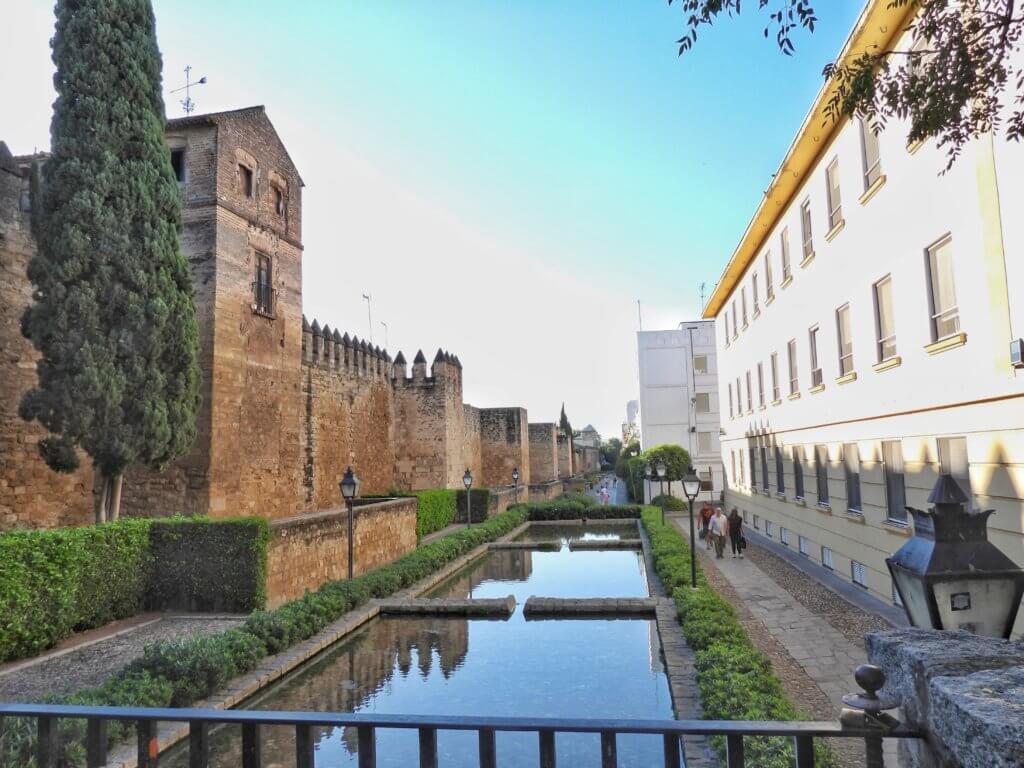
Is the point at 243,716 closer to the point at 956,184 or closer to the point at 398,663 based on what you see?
the point at 398,663

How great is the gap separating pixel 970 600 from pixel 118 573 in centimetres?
1084

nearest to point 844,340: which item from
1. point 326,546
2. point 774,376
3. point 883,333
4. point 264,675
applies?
point 883,333

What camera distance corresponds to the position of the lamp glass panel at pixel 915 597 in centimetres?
260

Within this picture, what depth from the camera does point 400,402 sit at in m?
28.0

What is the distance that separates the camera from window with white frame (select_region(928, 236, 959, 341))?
8172 mm

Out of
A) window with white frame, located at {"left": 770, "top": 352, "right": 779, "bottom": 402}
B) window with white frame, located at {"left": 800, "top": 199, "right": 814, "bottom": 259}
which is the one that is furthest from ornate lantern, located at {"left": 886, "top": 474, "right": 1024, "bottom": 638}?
window with white frame, located at {"left": 770, "top": 352, "right": 779, "bottom": 402}

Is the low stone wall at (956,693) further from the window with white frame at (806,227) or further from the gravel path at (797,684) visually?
the window with white frame at (806,227)

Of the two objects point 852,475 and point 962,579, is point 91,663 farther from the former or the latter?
point 852,475

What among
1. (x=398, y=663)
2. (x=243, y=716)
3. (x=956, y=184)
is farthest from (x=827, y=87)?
(x=243, y=716)

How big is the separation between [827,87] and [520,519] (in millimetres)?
19667

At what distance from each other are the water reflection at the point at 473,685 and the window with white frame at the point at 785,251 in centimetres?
947

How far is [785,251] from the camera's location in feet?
52.7

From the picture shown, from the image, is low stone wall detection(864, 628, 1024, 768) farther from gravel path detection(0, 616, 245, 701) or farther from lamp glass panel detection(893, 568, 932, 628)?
gravel path detection(0, 616, 245, 701)

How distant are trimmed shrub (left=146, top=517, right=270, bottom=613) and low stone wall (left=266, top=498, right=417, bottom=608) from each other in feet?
1.05
